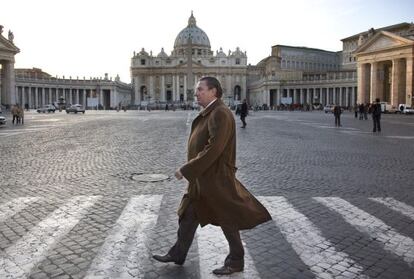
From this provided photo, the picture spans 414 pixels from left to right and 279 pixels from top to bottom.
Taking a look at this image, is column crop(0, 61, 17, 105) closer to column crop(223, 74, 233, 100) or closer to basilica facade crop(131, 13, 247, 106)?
basilica facade crop(131, 13, 247, 106)

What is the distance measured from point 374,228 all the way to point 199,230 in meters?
2.27

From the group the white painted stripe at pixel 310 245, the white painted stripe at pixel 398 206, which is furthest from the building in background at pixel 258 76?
the white painted stripe at pixel 310 245

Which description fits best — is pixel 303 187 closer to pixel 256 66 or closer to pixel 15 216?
pixel 15 216

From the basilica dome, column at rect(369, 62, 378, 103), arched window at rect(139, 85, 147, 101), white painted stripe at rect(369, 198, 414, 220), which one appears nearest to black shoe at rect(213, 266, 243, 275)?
white painted stripe at rect(369, 198, 414, 220)

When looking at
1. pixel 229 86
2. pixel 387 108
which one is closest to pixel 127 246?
pixel 387 108

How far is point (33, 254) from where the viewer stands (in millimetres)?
5098

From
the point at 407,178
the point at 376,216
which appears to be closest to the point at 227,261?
the point at 376,216

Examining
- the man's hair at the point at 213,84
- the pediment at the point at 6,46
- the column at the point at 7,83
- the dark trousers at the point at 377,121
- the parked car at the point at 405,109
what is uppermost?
the pediment at the point at 6,46

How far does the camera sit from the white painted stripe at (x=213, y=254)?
460 cm

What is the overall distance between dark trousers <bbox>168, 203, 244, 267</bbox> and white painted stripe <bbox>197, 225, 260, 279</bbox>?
153 mm

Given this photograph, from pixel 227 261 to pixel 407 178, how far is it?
660 cm

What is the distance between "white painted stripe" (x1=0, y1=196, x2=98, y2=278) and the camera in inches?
186

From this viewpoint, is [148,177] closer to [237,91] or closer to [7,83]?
[7,83]

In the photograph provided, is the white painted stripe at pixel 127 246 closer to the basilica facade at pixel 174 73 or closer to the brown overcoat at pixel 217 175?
the brown overcoat at pixel 217 175
